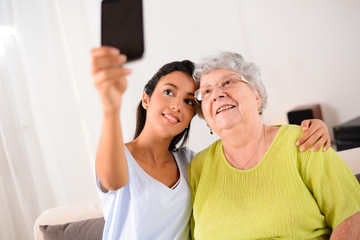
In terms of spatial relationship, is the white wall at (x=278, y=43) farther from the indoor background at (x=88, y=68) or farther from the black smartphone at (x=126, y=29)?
the black smartphone at (x=126, y=29)

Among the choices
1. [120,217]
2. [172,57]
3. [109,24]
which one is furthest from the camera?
[172,57]

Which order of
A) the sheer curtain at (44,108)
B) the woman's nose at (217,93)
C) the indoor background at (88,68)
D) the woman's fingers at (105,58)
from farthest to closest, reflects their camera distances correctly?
1. the indoor background at (88,68)
2. the sheer curtain at (44,108)
3. the woman's nose at (217,93)
4. the woman's fingers at (105,58)

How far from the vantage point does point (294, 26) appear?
3887mm

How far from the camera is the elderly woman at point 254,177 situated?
118cm

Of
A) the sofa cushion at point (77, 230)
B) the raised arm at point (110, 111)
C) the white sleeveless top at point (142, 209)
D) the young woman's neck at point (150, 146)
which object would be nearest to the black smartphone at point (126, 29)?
the raised arm at point (110, 111)

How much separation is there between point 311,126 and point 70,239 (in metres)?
1.32

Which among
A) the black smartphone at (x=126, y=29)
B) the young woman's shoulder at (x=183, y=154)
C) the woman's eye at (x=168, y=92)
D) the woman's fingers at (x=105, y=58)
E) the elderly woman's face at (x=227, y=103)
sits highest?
the black smartphone at (x=126, y=29)

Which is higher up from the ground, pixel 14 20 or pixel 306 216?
pixel 14 20

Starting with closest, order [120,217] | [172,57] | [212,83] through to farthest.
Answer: [120,217], [212,83], [172,57]

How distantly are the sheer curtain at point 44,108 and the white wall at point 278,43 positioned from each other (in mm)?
591

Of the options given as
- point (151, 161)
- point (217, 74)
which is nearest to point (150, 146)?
point (151, 161)

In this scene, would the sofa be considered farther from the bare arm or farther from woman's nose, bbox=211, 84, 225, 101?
woman's nose, bbox=211, 84, 225, 101

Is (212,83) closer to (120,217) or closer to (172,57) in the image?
(120,217)

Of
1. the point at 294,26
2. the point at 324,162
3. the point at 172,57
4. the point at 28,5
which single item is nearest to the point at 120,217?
the point at 324,162
